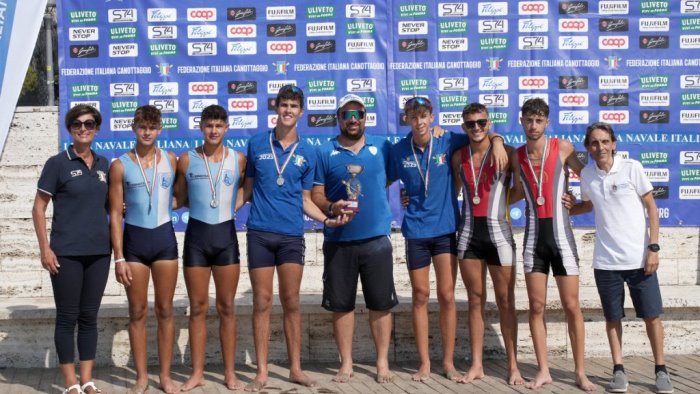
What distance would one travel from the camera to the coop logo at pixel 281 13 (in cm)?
854

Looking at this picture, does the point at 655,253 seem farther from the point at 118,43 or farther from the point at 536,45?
the point at 118,43

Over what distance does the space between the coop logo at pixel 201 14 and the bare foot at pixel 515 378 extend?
4.18 metres

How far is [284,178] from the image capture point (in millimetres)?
6617

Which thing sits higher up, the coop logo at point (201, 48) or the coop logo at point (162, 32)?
→ the coop logo at point (162, 32)

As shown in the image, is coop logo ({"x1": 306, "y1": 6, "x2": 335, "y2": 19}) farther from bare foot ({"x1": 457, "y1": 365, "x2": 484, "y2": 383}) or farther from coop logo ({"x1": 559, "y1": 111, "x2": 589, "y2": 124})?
bare foot ({"x1": 457, "y1": 365, "x2": 484, "y2": 383})

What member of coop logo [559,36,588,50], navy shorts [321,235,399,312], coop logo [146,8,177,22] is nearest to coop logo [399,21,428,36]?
coop logo [559,36,588,50]

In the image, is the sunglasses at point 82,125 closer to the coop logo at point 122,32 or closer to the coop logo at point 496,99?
the coop logo at point 122,32

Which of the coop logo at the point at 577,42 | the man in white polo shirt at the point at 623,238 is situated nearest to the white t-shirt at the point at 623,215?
the man in white polo shirt at the point at 623,238

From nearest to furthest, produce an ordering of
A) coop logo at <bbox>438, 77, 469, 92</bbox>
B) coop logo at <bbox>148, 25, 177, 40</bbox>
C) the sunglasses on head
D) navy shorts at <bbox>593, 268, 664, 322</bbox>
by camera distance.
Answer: navy shorts at <bbox>593, 268, 664, 322</bbox> < the sunglasses on head < coop logo at <bbox>148, 25, 177, 40</bbox> < coop logo at <bbox>438, 77, 469, 92</bbox>

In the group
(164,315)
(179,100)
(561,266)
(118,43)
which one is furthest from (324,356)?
(118,43)

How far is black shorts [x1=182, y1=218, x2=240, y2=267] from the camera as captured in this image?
257 inches

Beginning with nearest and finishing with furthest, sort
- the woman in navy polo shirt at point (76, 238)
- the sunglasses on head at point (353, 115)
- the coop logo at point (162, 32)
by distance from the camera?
1. the woman in navy polo shirt at point (76, 238)
2. the sunglasses on head at point (353, 115)
3. the coop logo at point (162, 32)

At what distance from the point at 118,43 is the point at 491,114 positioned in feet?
11.5

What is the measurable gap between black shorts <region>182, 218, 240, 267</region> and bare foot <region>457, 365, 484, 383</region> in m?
1.88
